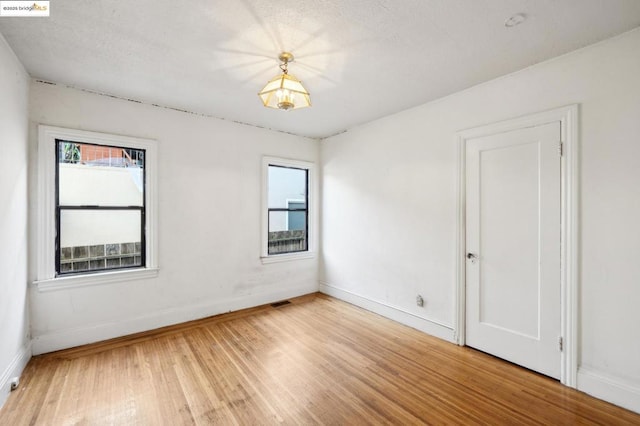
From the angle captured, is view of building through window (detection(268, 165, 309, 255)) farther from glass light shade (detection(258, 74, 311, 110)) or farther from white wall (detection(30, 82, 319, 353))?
glass light shade (detection(258, 74, 311, 110))

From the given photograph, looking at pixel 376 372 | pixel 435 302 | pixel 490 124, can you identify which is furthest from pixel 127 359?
pixel 490 124

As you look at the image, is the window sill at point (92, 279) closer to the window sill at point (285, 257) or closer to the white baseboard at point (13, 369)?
the white baseboard at point (13, 369)

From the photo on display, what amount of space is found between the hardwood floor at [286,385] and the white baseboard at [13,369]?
0.06m

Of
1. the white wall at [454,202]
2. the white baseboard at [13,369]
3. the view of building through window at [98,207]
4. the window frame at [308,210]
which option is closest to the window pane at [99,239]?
the view of building through window at [98,207]

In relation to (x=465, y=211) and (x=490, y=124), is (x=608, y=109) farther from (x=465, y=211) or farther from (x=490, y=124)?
(x=465, y=211)

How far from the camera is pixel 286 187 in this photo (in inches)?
188

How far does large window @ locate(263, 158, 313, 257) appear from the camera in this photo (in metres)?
4.48

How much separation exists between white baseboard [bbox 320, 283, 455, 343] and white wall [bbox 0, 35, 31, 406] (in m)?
3.64

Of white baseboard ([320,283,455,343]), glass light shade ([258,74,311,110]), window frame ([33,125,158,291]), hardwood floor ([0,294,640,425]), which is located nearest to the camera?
hardwood floor ([0,294,640,425])

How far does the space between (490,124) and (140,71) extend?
3428 millimetres

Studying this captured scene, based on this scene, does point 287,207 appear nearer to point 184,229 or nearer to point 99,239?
point 184,229

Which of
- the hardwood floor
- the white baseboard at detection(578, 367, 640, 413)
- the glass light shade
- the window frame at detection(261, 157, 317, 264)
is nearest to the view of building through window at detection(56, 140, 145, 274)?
the hardwood floor

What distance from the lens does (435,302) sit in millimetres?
3236

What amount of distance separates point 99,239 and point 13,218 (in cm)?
88
